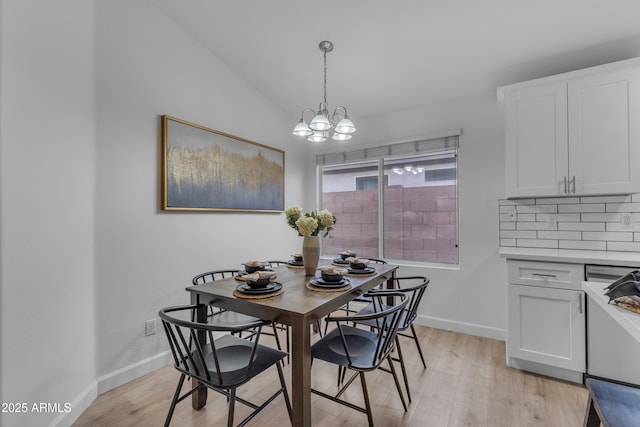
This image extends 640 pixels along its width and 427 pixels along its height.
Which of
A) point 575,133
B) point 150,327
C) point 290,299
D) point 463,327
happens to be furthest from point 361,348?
point 575,133

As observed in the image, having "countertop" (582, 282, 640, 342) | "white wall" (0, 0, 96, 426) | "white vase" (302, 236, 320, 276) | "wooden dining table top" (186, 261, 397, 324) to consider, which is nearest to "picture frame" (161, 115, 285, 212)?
"white wall" (0, 0, 96, 426)

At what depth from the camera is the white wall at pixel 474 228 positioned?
9.36ft

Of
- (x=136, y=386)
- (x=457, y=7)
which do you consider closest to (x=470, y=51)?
(x=457, y=7)

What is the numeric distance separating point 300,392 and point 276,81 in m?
2.91

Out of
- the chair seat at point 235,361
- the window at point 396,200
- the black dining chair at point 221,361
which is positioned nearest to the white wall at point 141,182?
the black dining chair at point 221,361

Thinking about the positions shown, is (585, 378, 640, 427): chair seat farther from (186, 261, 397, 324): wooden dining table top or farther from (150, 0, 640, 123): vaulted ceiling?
(150, 0, 640, 123): vaulted ceiling

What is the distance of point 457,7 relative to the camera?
2066mm

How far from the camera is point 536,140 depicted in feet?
7.85

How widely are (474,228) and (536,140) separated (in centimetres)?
96

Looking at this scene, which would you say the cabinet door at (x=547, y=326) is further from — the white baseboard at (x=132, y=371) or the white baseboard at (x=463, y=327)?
the white baseboard at (x=132, y=371)

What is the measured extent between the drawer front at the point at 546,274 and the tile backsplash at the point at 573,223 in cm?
57

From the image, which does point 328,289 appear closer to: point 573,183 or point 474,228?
point 474,228

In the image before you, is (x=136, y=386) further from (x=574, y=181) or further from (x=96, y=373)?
(x=574, y=181)

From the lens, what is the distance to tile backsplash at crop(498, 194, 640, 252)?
236cm
